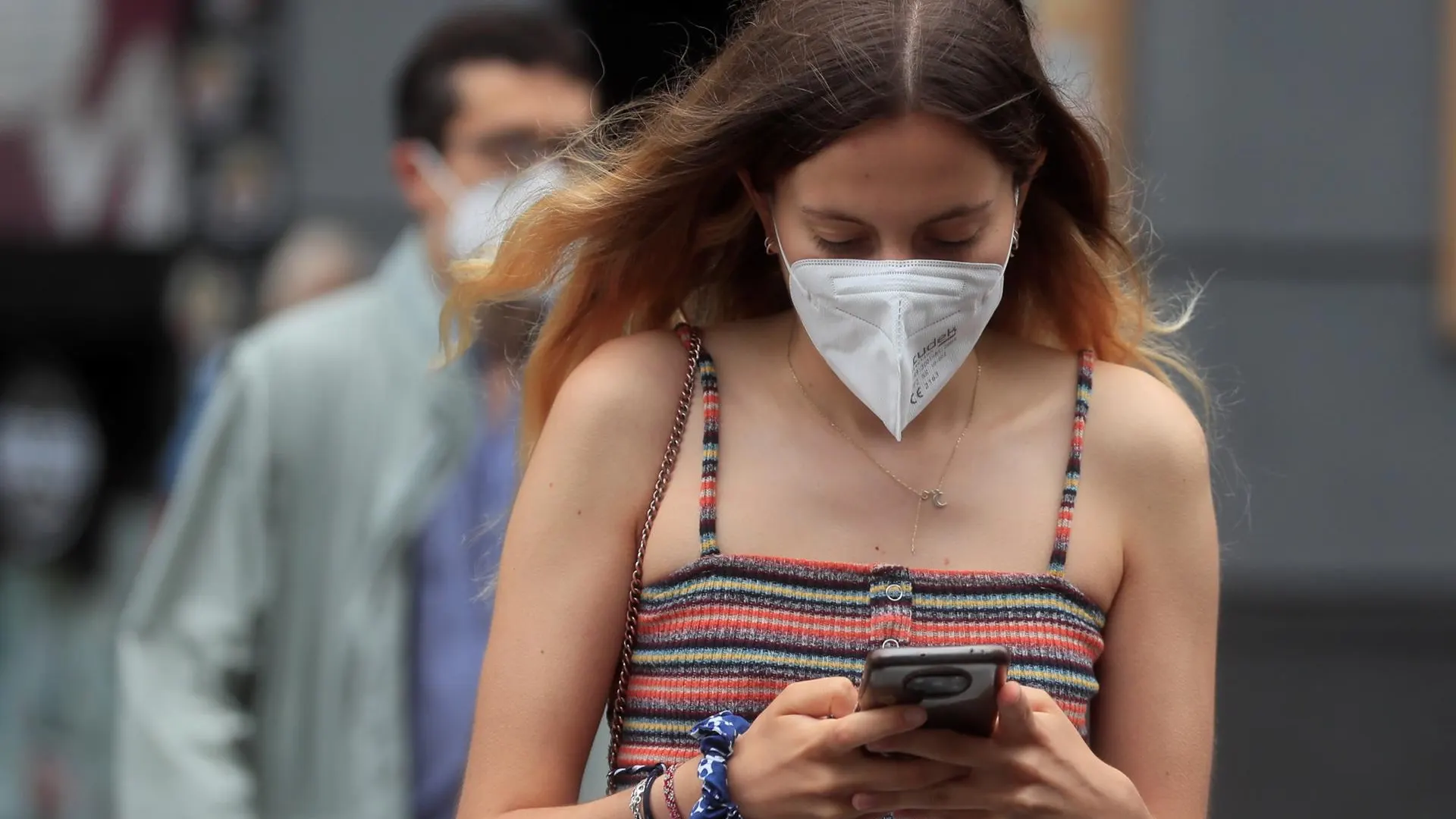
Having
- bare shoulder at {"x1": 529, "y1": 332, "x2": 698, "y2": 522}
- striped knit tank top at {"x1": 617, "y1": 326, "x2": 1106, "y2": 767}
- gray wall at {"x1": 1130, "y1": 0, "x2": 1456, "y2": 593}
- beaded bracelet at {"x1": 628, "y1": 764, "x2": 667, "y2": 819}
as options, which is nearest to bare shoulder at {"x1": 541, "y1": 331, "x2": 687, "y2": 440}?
bare shoulder at {"x1": 529, "y1": 332, "x2": 698, "y2": 522}

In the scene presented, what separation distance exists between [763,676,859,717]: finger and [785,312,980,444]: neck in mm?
395

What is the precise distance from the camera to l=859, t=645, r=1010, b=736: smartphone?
5.40 feet

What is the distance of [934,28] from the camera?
1999 millimetres

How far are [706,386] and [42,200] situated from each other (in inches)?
252

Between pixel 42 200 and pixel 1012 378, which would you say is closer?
pixel 1012 378

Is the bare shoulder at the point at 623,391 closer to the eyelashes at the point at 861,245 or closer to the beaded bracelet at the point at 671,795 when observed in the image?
the eyelashes at the point at 861,245

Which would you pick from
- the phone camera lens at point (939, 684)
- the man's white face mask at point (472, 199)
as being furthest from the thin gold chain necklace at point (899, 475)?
the man's white face mask at point (472, 199)

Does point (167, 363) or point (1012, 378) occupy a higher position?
point (167, 363)

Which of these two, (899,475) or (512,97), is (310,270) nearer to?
(512,97)

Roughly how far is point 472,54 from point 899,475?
217 cm

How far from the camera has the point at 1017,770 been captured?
70.1 inches

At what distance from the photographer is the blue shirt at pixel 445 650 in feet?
10.6

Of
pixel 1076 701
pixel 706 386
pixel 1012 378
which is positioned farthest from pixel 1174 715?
pixel 706 386

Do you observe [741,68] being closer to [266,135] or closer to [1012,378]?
[1012,378]
